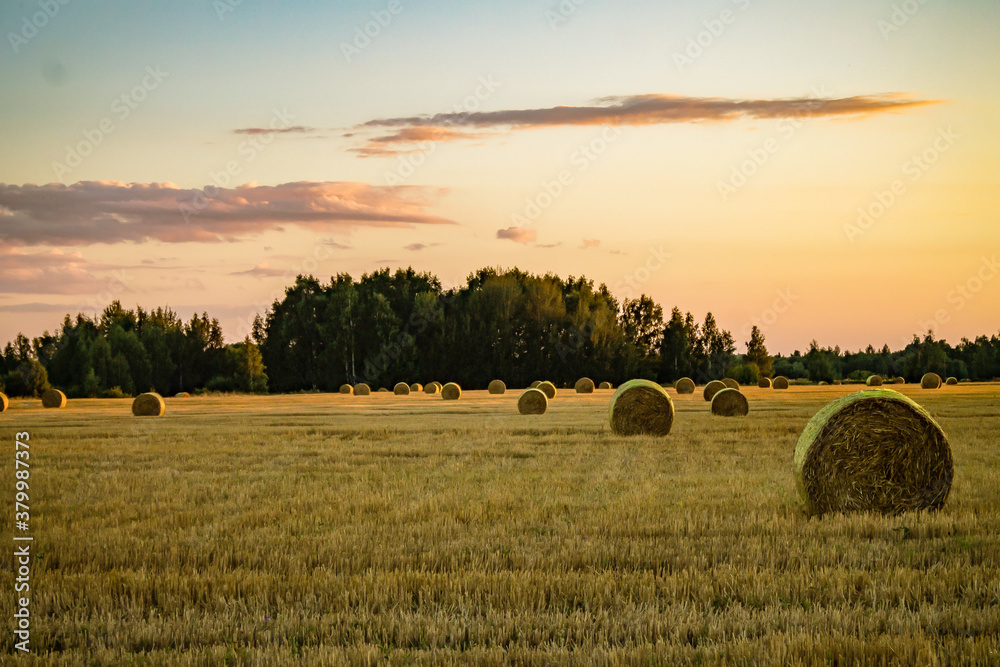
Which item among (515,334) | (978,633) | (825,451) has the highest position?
(515,334)

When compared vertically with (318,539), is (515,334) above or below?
above

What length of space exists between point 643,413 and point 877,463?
1011cm

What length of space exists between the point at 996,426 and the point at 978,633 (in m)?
17.6

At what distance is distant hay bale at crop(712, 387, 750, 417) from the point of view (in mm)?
26078

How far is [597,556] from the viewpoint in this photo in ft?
24.7

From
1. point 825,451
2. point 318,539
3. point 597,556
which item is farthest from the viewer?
point 825,451

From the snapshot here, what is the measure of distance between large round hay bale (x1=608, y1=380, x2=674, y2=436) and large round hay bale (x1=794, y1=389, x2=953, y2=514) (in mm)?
9681

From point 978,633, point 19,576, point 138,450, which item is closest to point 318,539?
point 19,576

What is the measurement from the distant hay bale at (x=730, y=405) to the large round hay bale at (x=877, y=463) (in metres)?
15.6

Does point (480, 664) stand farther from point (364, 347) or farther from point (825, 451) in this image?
point (364, 347)

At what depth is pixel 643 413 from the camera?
798 inches

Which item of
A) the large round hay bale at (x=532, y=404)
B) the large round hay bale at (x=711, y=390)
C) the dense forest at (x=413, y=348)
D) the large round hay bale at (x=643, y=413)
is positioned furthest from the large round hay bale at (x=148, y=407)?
the dense forest at (x=413, y=348)

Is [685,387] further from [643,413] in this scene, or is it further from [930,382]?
[643,413]

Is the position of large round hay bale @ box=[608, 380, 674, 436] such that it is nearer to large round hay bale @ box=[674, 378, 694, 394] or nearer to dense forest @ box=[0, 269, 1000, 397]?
large round hay bale @ box=[674, 378, 694, 394]
